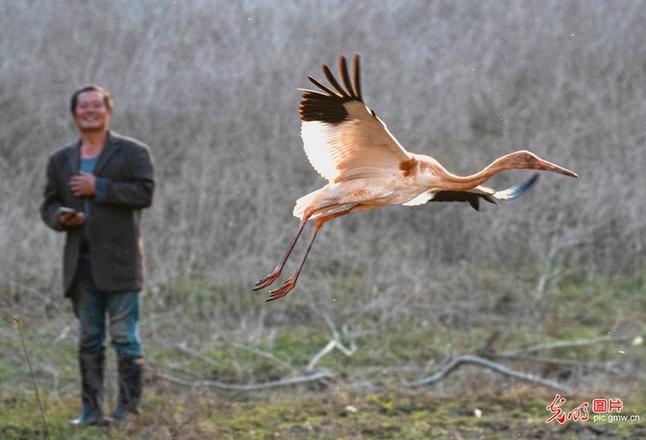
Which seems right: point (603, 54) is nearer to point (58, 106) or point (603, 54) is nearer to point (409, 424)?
point (58, 106)

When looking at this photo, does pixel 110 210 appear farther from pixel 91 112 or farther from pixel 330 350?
pixel 330 350

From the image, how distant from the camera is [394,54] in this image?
14273mm

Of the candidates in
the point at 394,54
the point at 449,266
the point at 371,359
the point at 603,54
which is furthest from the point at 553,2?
the point at 371,359

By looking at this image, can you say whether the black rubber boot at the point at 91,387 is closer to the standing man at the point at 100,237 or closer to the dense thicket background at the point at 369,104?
the standing man at the point at 100,237

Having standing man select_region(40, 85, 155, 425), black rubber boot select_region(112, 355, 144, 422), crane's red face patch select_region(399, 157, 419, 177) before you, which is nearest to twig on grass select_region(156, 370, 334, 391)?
black rubber boot select_region(112, 355, 144, 422)

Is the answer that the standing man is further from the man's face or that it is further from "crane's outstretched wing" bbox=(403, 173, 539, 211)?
"crane's outstretched wing" bbox=(403, 173, 539, 211)

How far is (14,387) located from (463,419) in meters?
3.17

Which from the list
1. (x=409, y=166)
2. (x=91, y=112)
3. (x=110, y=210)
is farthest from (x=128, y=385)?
(x=409, y=166)

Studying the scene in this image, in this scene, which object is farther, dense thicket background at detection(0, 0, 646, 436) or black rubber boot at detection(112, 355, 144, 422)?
dense thicket background at detection(0, 0, 646, 436)

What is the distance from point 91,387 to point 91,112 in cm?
169

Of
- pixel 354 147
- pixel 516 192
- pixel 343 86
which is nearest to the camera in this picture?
pixel 343 86

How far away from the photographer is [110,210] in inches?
259

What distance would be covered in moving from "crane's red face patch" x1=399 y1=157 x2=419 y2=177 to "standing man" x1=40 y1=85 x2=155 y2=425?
7.83 ft

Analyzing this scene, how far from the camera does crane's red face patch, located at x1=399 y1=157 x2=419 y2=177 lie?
4.66 m
